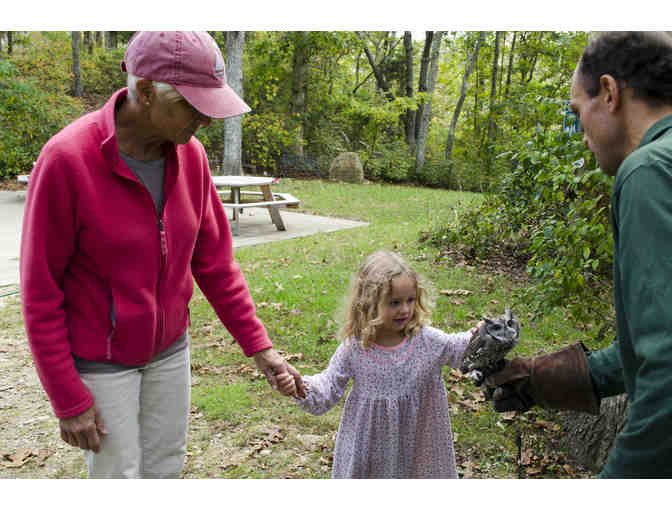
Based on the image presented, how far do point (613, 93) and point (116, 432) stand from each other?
1.88 metres

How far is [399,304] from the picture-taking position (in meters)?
2.53

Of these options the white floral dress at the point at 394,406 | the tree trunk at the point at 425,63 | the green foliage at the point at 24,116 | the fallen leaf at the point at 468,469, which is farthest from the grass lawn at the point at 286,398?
the tree trunk at the point at 425,63

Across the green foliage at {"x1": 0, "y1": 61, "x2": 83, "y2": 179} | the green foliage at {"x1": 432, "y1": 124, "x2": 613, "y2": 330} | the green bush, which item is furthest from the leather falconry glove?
the green bush

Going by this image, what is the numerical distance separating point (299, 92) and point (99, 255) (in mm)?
22073

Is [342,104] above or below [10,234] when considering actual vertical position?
above

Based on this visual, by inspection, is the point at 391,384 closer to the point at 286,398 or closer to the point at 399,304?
the point at 399,304

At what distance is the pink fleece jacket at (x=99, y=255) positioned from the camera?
5.91 feet

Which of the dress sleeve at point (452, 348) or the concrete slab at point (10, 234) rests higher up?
the dress sleeve at point (452, 348)

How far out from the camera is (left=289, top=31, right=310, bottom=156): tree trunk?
2234cm

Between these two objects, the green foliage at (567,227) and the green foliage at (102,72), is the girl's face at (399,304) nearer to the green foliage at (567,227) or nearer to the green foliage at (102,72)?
the green foliage at (567,227)

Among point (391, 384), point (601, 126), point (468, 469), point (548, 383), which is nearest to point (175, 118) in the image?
point (601, 126)

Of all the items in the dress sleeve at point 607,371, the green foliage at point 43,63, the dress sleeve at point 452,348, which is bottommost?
the dress sleeve at point 452,348

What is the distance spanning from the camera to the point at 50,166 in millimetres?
1772

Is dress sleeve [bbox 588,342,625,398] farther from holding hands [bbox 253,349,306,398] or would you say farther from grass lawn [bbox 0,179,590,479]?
grass lawn [bbox 0,179,590,479]
